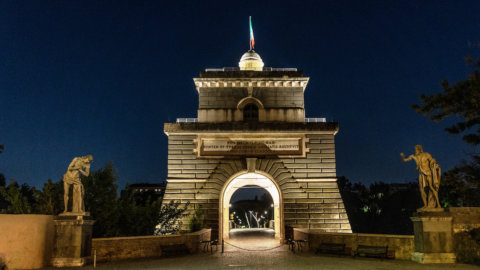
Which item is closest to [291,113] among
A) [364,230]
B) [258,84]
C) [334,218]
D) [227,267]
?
[258,84]

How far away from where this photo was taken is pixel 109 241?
14.2 meters

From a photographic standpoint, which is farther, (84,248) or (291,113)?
(291,113)

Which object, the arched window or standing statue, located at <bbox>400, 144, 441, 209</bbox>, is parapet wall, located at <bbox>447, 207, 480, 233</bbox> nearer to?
standing statue, located at <bbox>400, 144, 441, 209</bbox>

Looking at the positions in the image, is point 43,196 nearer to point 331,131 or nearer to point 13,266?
point 13,266

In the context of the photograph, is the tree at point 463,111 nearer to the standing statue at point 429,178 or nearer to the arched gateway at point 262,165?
the standing statue at point 429,178

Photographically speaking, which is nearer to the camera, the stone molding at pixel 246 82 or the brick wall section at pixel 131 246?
the brick wall section at pixel 131 246


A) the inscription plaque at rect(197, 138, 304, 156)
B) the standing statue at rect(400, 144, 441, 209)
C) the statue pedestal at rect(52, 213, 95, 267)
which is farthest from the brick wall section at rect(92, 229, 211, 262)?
the standing statue at rect(400, 144, 441, 209)

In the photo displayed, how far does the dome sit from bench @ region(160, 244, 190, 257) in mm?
15008

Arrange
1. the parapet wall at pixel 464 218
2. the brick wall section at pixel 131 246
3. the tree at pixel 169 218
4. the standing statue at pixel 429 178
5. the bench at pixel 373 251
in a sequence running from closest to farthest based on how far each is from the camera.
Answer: the parapet wall at pixel 464 218 < the standing statue at pixel 429 178 < the brick wall section at pixel 131 246 < the bench at pixel 373 251 < the tree at pixel 169 218

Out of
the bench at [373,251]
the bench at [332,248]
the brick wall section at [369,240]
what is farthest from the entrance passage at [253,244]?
the bench at [373,251]

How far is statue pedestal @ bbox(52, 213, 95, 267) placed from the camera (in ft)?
42.5

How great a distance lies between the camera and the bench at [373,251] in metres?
14.2

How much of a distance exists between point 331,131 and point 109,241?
14.1 m

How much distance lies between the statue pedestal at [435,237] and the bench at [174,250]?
8467mm
